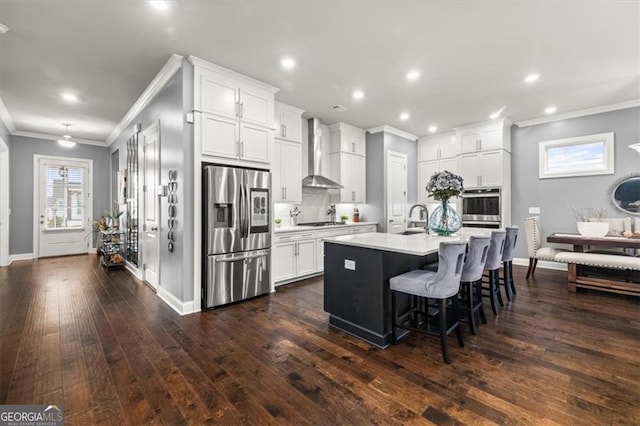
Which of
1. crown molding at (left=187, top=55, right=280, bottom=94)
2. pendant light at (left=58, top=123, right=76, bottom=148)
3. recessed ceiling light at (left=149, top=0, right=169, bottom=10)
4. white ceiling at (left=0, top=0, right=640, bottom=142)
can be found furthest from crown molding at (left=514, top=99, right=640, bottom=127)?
pendant light at (left=58, top=123, right=76, bottom=148)

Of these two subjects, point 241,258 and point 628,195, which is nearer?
point 241,258

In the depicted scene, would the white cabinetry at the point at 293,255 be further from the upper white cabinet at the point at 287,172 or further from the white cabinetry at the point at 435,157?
the white cabinetry at the point at 435,157

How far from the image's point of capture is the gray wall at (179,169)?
11.0 feet

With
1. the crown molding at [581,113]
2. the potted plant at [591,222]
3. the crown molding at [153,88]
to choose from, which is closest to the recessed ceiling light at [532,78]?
A: the crown molding at [581,113]

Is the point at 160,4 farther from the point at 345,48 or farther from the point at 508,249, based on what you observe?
the point at 508,249

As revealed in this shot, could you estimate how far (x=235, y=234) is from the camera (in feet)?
12.0

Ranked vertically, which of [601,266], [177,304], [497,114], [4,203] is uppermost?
[497,114]

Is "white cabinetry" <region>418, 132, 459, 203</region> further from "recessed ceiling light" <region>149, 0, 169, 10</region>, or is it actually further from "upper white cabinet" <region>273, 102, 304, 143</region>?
"recessed ceiling light" <region>149, 0, 169, 10</region>

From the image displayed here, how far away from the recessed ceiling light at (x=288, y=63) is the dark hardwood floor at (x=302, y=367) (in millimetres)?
3015

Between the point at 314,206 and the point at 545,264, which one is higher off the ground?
the point at 314,206

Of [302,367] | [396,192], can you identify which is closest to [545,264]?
[396,192]

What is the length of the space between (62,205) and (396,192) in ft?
27.2

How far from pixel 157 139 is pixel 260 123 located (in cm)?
150

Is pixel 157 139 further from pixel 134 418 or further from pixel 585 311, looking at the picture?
pixel 585 311
